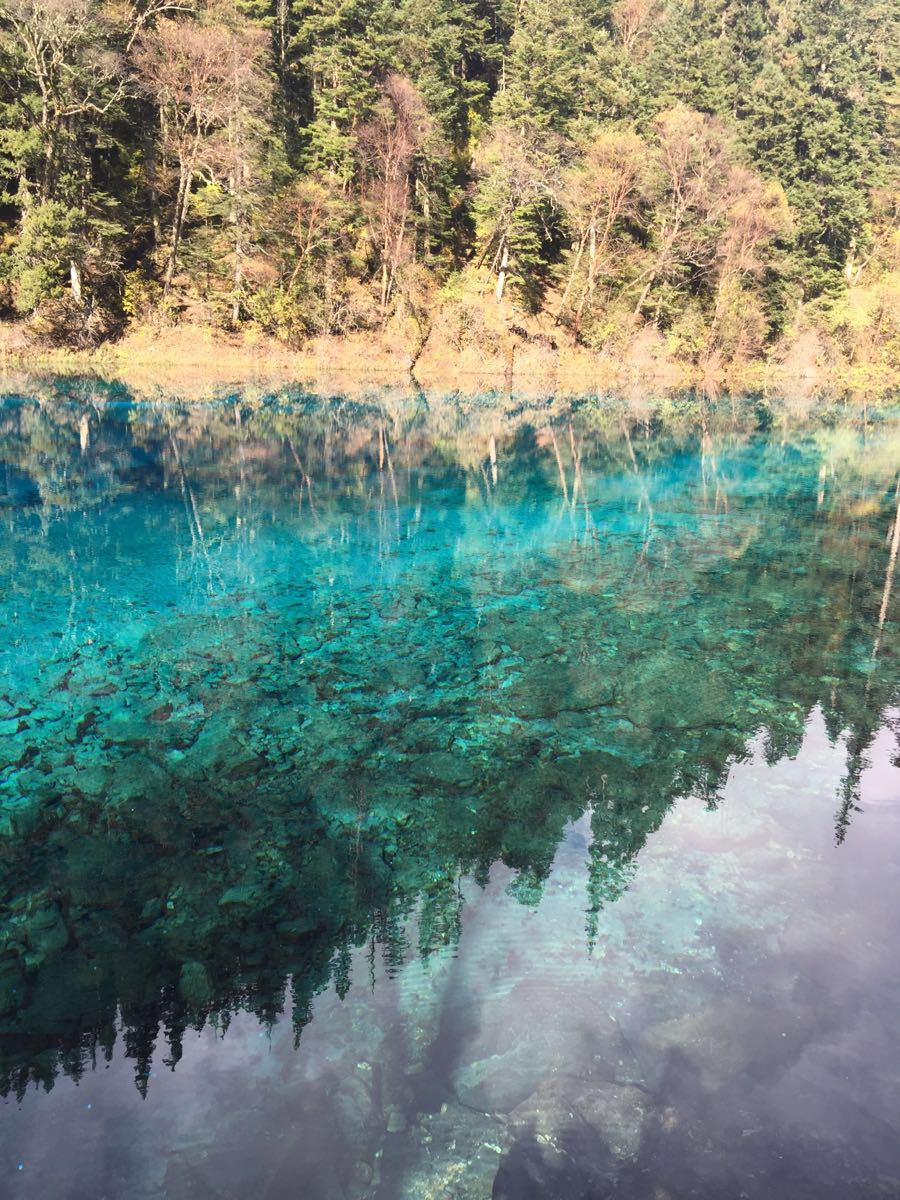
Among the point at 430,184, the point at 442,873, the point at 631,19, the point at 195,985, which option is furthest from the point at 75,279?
the point at 631,19

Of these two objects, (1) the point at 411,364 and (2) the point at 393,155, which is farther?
(1) the point at 411,364

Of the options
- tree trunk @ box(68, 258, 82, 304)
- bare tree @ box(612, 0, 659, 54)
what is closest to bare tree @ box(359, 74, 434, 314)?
tree trunk @ box(68, 258, 82, 304)

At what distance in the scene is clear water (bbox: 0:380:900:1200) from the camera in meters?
3.03

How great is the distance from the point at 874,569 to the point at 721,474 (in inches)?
305

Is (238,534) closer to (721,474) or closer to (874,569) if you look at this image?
(874,569)

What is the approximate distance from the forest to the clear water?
30794 millimetres

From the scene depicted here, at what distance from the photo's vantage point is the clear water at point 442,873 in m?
3.03

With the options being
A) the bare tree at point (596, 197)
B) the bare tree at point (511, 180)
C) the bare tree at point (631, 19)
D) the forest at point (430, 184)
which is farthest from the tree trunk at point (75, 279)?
the bare tree at point (631, 19)

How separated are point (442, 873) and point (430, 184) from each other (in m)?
46.8

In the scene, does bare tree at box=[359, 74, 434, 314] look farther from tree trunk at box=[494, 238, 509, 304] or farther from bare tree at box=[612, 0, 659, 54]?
bare tree at box=[612, 0, 659, 54]

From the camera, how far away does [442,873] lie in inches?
182

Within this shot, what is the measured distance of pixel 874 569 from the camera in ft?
37.2

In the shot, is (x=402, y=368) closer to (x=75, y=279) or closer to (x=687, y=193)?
(x=75, y=279)

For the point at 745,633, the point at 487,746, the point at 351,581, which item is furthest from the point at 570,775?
the point at 351,581
